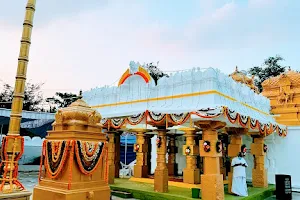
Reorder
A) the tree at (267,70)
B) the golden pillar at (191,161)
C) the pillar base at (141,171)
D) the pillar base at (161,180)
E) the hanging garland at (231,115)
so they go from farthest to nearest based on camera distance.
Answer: the tree at (267,70), the pillar base at (141,171), the golden pillar at (191,161), the pillar base at (161,180), the hanging garland at (231,115)

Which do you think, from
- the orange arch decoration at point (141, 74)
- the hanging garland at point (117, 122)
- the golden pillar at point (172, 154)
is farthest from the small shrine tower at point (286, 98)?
the hanging garland at point (117, 122)

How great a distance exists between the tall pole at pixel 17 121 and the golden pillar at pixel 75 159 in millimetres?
900

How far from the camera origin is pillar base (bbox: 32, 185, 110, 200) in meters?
4.44

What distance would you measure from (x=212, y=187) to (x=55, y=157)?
3.63 meters

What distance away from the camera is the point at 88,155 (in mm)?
4914

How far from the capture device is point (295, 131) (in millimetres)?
10438

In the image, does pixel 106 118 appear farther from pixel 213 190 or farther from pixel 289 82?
pixel 289 82

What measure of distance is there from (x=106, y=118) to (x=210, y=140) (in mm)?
3178

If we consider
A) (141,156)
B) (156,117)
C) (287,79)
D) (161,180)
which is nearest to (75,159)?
(156,117)

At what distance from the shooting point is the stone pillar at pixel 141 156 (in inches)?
427

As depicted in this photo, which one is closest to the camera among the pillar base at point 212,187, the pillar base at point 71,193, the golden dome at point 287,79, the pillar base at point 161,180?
the pillar base at point 71,193

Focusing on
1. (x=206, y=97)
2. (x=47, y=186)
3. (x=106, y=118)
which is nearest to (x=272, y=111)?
(x=206, y=97)

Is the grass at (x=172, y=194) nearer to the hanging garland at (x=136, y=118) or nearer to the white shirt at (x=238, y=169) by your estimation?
the white shirt at (x=238, y=169)

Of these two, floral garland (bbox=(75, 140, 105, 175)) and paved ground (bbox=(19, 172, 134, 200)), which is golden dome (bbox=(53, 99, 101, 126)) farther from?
paved ground (bbox=(19, 172, 134, 200))
